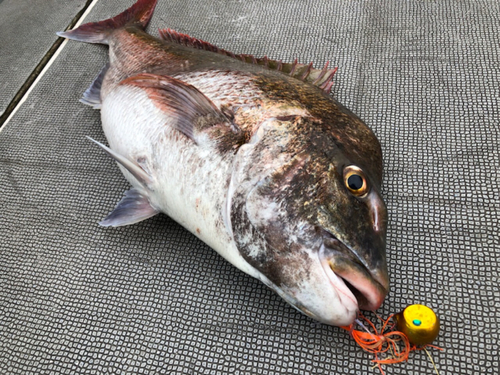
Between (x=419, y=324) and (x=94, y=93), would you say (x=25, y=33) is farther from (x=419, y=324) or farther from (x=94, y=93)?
(x=419, y=324)

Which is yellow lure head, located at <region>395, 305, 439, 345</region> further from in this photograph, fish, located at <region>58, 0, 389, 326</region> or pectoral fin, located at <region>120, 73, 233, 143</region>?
pectoral fin, located at <region>120, 73, 233, 143</region>

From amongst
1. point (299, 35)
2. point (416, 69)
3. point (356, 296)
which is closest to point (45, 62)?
point (299, 35)

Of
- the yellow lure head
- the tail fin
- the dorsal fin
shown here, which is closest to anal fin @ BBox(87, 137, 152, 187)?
the dorsal fin

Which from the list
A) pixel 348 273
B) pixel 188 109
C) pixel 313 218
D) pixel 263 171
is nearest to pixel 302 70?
pixel 188 109

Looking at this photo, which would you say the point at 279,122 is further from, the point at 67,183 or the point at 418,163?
the point at 67,183

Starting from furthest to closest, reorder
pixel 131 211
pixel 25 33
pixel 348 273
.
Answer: pixel 25 33, pixel 131 211, pixel 348 273

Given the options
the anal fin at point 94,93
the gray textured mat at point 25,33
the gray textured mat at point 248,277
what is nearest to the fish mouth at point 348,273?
the gray textured mat at point 248,277
